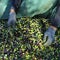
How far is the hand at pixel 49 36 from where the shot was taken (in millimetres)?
4145

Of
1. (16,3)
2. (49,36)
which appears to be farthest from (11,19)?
(49,36)

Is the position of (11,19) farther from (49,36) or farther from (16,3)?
(49,36)

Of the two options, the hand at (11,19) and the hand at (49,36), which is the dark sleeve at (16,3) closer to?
the hand at (11,19)

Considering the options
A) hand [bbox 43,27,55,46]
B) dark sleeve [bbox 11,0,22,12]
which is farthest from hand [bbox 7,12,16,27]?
hand [bbox 43,27,55,46]

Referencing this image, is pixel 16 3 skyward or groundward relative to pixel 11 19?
skyward

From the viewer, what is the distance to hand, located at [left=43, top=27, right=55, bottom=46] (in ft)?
13.6

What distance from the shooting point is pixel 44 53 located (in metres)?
4.03

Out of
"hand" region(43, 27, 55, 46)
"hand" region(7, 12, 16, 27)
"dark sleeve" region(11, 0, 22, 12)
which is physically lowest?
"hand" region(43, 27, 55, 46)

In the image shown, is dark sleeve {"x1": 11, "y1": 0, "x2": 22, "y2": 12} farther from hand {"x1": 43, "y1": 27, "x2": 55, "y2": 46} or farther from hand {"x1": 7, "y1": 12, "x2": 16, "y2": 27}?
hand {"x1": 43, "y1": 27, "x2": 55, "y2": 46}

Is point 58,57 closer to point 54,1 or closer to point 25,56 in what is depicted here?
point 25,56

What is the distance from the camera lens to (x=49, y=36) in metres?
4.19

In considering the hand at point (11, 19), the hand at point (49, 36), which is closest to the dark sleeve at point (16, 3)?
the hand at point (11, 19)

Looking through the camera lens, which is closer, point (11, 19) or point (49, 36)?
point (49, 36)

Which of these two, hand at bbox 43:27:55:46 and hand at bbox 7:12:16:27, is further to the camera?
hand at bbox 7:12:16:27
